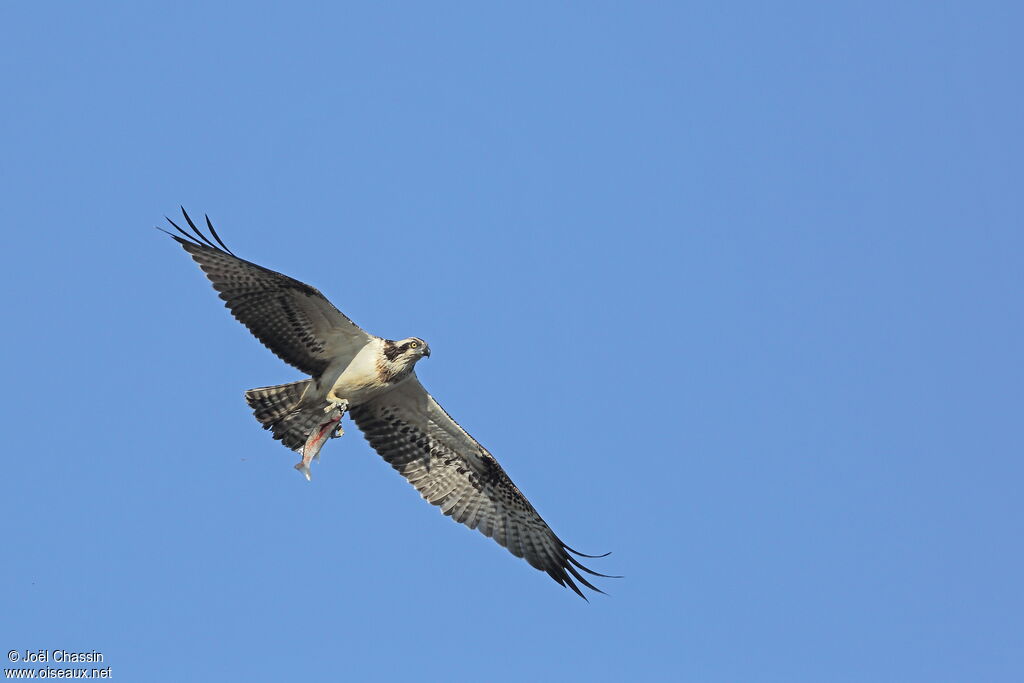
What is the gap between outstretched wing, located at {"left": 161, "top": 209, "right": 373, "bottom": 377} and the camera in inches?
495

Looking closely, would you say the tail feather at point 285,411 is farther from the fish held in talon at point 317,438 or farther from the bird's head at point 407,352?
the bird's head at point 407,352

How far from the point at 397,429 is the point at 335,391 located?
1142 mm

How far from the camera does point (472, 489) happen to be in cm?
1412

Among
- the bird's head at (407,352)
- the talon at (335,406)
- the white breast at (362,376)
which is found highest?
the bird's head at (407,352)

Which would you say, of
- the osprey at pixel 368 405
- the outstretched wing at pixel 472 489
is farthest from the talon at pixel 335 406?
the outstretched wing at pixel 472 489

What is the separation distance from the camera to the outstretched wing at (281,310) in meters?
12.6

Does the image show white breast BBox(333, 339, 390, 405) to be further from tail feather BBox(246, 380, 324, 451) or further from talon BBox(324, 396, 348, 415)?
tail feather BBox(246, 380, 324, 451)

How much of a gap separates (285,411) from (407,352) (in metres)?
1.61

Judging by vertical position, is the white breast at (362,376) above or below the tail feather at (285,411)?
above

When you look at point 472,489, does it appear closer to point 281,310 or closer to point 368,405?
point 368,405

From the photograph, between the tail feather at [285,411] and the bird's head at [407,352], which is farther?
the tail feather at [285,411]

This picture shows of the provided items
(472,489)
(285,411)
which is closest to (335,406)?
(285,411)

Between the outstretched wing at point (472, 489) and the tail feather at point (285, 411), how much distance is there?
103cm

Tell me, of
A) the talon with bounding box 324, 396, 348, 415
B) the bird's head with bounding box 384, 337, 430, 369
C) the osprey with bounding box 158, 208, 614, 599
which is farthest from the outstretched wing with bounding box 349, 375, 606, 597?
the bird's head with bounding box 384, 337, 430, 369
